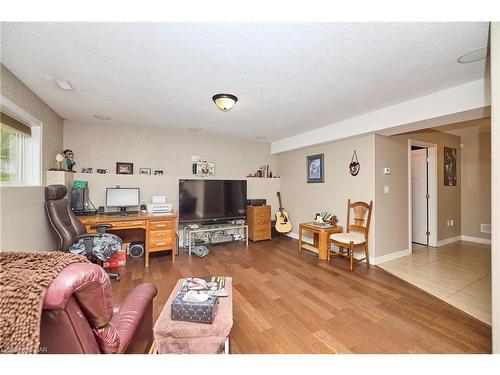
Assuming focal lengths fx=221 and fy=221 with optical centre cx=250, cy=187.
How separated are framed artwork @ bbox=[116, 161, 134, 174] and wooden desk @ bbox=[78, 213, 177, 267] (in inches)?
37.2

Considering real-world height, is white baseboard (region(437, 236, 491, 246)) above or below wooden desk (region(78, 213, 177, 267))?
below

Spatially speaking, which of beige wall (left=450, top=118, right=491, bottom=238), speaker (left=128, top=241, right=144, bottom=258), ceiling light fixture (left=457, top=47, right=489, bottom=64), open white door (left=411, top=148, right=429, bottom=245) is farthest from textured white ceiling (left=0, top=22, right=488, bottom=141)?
beige wall (left=450, top=118, right=491, bottom=238)

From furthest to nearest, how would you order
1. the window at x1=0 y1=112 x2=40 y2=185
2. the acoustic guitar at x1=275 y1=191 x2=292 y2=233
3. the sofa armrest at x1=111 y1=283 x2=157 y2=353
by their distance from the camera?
the acoustic guitar at x1=275 y1=191 x2=292 y2=233 < the window at x1=0 y1=112 x2=40 y2=185 < the sofa armrest at x1=111 y1=283 x2=157 y2=353

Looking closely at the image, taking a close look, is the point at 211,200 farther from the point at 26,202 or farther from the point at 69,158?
the point at 26,202

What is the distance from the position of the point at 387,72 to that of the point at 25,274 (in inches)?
109

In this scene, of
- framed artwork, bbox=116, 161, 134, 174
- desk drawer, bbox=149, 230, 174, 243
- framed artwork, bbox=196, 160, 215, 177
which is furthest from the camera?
framed artwork, bbox=196, 160, 215, 177

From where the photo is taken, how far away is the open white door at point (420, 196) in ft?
14.6

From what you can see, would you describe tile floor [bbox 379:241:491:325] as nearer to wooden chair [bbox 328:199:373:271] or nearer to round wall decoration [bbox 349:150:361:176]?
wooden chair [bbox 328:199:373:271]

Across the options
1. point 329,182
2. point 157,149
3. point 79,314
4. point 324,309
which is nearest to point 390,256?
→ point 329,182

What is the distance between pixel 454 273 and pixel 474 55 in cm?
270

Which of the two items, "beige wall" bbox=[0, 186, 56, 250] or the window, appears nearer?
"beige wall" bbox=[0, 186, 56, 250]

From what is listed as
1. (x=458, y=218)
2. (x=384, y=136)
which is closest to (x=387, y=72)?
(x=384, y=136)

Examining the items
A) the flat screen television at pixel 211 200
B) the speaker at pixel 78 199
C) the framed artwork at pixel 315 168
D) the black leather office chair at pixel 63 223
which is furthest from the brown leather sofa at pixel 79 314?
the framed artwork at pixel 315 168

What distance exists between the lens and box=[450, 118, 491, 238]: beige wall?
452 cm
